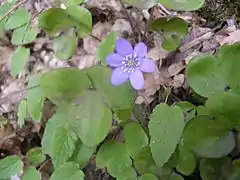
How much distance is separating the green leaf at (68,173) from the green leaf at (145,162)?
0.15 m

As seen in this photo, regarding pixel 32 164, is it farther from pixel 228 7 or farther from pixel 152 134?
pixel 228 7

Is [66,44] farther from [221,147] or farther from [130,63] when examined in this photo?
[221,147]

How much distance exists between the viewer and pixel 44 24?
49.8 inches

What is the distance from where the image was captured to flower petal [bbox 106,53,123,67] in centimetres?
114

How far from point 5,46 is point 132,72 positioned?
968 mm

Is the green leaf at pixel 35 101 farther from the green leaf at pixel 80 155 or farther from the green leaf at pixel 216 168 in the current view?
the green leaf at pixel 216 168

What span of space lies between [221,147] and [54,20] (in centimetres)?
55

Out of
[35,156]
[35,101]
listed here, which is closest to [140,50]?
[35,101]

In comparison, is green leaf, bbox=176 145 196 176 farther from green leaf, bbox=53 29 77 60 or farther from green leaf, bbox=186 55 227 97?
green leaf, bbox=53 29 77 60

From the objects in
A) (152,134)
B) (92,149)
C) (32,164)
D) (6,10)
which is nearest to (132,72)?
(152,134)

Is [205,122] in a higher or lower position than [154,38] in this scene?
higher

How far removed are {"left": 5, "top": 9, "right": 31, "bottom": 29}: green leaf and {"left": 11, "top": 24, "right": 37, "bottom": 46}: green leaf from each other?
0.03 m

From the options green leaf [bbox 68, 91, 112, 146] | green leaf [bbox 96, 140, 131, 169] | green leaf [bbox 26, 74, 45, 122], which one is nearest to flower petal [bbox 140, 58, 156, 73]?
green leaf [bbox 68, 91, 112, 146]

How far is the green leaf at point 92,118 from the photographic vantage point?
3.60ft
